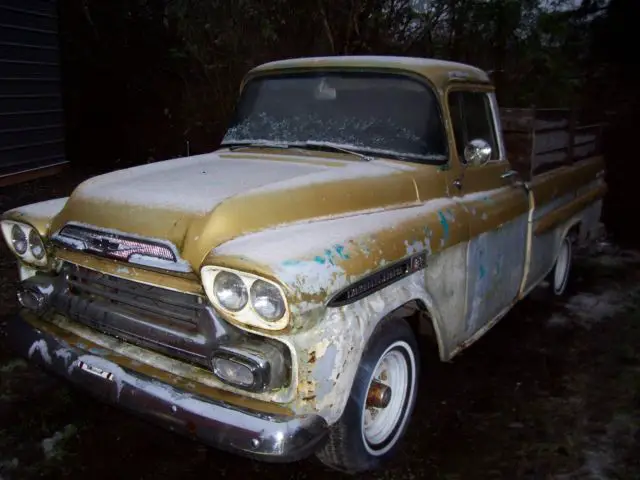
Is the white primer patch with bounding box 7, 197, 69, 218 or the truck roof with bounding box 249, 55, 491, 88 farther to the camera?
the truck roof with bounding box 249, 55, 491, 88

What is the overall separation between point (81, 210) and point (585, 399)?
10.3 feet

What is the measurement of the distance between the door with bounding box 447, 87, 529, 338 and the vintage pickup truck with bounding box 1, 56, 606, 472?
2 centimetres

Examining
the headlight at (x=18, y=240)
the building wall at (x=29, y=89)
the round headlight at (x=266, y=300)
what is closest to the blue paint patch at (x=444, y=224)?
the round headlight at (x=266, y=300)

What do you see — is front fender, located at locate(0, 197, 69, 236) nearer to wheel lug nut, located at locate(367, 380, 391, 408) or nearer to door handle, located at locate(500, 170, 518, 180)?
wheel lug nut, located at locate(367, 380, 391, 408)

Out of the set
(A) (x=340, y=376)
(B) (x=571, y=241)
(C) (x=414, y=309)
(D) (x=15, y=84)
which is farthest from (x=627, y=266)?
(D) (x=15, y=84)

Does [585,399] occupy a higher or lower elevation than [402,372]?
lower

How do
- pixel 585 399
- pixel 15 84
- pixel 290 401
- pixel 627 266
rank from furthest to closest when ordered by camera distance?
1. pixel 15 84
2. pixel 627 266
3. pixel 585 399
4. pixel 290 401

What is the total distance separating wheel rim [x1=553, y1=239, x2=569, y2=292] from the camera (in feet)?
A: 18.0

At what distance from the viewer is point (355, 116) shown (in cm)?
357

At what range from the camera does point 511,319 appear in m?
5.02

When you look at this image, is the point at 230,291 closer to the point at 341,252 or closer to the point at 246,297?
the point at 246,297

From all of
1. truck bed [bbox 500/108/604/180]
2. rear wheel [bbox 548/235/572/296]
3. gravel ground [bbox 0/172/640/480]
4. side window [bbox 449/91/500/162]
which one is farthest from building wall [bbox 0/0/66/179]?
rear wheel [bbox 548/235/572/296]

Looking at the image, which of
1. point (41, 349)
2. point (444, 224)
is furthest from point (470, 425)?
point (41, 349)

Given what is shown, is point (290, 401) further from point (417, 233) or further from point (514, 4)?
point (514, 4)
